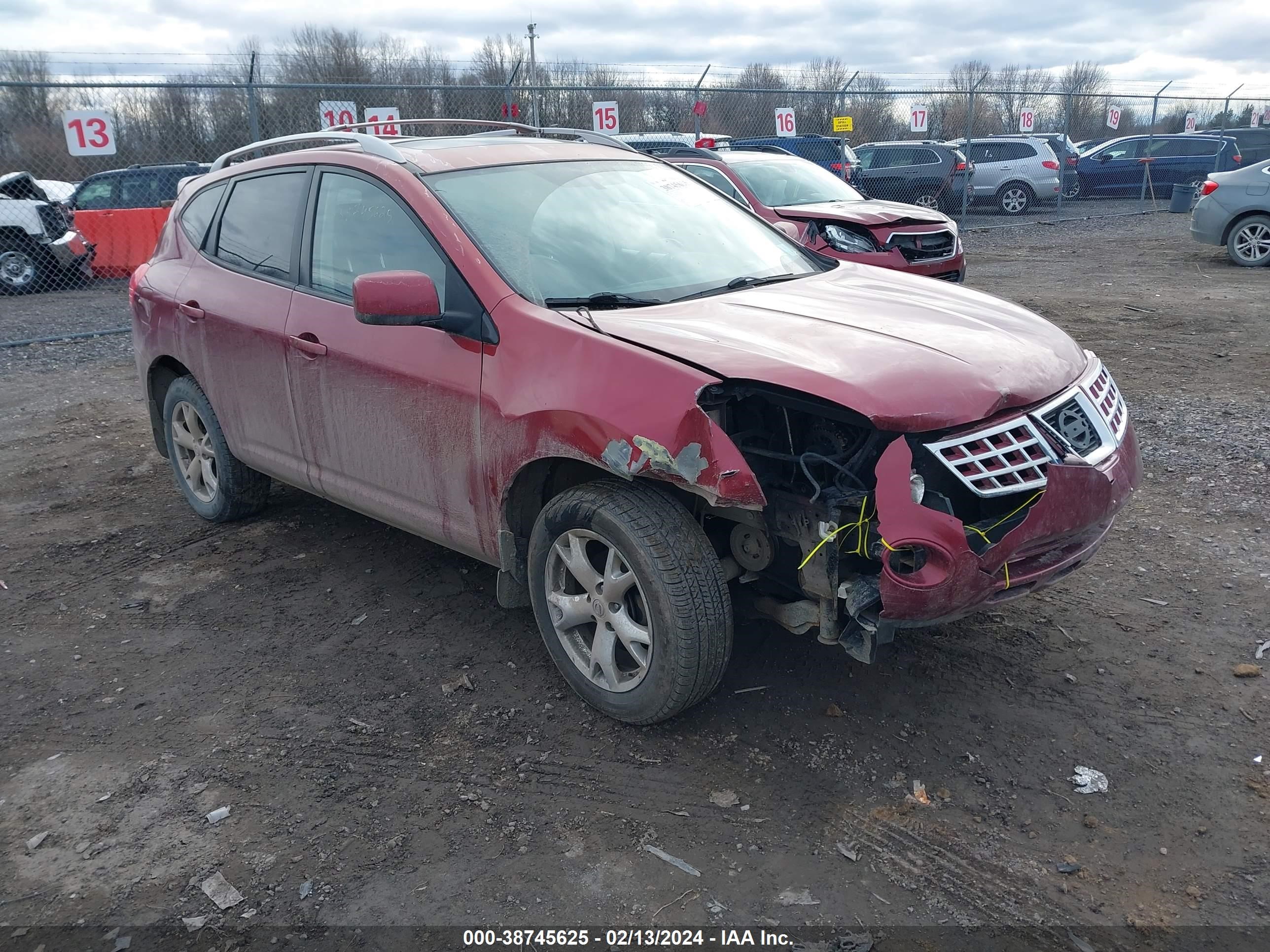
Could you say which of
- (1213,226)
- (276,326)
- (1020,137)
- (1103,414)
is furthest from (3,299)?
(1020,137)

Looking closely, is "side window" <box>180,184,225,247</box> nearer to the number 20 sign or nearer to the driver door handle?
the driver door handle

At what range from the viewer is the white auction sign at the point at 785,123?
1741 cm

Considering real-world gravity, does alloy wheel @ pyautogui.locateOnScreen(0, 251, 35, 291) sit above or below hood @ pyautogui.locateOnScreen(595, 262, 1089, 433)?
below

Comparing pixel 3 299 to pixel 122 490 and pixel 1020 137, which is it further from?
pixel 1020 137

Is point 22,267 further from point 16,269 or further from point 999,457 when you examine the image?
point 999,457

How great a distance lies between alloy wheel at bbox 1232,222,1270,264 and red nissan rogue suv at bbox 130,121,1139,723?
1138 cm

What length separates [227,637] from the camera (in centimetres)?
412

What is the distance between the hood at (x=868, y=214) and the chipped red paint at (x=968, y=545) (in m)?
7.40

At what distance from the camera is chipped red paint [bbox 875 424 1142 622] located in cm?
273

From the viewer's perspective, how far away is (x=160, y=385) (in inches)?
211

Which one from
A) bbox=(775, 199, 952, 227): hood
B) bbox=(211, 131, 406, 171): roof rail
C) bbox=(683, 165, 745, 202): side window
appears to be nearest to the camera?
bbox=(211, 131, 406, 171): roof rail

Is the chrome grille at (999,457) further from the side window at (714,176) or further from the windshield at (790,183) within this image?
the side window at (714,176)

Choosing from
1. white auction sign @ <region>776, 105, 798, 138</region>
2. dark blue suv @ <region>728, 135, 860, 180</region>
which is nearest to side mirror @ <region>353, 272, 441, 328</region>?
white auction sign @ <region>776, 105, 798, 138</region>

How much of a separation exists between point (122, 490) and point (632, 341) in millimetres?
4162
